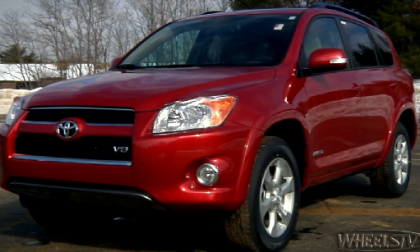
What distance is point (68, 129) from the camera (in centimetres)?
403

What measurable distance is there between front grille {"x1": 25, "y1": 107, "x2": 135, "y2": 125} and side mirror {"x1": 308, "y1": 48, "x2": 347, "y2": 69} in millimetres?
1555

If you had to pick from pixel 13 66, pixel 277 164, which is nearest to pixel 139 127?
pixel 277 164

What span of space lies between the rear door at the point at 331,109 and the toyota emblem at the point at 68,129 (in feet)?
5.49

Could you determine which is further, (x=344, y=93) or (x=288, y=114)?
(x=344, y=93)

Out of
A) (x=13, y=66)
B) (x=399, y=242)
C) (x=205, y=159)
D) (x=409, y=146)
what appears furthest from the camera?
(x=13, y=66)

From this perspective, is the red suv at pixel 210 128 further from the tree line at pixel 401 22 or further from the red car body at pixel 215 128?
the tree line at pixel 401 22

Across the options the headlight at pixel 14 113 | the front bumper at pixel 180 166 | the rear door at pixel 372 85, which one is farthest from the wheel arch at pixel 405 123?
the headlight at pixel 14 113

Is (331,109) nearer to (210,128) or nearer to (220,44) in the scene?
(220,44)

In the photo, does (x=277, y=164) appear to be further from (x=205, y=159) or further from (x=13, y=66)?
(x=13, y=66)

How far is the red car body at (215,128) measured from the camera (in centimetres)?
382

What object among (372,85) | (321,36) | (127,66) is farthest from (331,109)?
(127,66)

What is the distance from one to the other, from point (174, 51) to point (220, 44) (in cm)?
41

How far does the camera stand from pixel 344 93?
527 cm

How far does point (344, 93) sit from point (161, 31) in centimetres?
177
